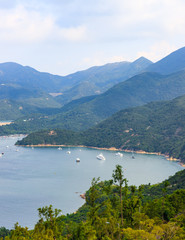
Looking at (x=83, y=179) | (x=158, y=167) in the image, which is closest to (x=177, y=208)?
(x=83, y=179)

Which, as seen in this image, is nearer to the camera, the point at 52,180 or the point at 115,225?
the point at 115,225

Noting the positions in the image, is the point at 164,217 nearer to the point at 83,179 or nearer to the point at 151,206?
the point at 151,206

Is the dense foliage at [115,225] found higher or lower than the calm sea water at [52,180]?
lower

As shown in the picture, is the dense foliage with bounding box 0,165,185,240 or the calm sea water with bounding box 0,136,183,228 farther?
the calm sea water with bounding box 0,136,183,228

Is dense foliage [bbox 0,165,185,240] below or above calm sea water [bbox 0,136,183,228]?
below

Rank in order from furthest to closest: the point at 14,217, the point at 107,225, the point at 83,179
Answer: the point at 83,179 < the point at 14,217 < the point at 107,225

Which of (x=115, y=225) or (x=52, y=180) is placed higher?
(x=52, y=180)

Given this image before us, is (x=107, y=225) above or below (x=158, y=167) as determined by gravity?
below

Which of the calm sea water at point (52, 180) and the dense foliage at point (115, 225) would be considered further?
the calm sea water at point (52, 180)
